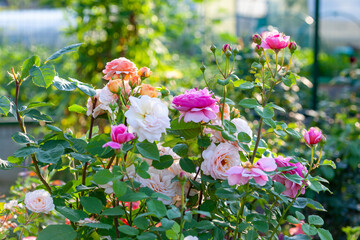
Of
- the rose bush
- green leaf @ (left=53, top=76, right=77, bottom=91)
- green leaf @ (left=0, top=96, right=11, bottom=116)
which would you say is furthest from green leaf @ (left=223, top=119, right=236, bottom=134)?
green leaf @ (left=0, top=96, right=11, bottom=116)

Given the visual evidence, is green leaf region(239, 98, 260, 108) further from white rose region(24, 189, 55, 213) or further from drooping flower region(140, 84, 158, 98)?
white rose region(24, 189, 55, 213)

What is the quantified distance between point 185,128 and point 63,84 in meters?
0.28

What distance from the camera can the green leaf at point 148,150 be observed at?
886mm

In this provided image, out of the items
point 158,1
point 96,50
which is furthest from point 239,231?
point 158,1

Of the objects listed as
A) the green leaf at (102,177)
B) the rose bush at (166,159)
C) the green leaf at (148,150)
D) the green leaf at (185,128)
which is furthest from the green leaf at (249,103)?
the green leaf at (102,177)

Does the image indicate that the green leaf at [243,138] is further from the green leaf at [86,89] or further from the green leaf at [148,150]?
the green leaf at [86,89]

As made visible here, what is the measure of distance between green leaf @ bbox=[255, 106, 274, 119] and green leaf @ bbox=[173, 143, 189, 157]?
186 mm

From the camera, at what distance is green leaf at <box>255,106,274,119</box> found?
0.95 meters

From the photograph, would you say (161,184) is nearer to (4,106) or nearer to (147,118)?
(147,118)

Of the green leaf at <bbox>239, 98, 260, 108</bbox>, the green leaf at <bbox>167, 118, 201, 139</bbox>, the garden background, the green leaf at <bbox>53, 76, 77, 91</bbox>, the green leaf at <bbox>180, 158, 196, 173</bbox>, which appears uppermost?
the green leaf at <bbox>53, 76, 77, 91</bbox>

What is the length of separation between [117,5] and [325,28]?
202 inches

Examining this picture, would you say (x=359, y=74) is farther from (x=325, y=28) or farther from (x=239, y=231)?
(x=325, y=28)

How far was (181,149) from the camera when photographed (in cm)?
103

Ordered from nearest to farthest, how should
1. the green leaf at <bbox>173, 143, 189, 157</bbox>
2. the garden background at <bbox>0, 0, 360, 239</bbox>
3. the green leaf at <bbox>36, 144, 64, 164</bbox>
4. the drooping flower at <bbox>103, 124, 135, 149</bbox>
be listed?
the drooping flower at <bbox>103, 124, 135, 149</bbox>
the green leaf at <bbox>36, 144, 64, 164</bbox>
the green leaf at <bbox>173, 143, 189, 157</bbox>
the garden background at <bbox>0, 0, 360, 239</bbox>
